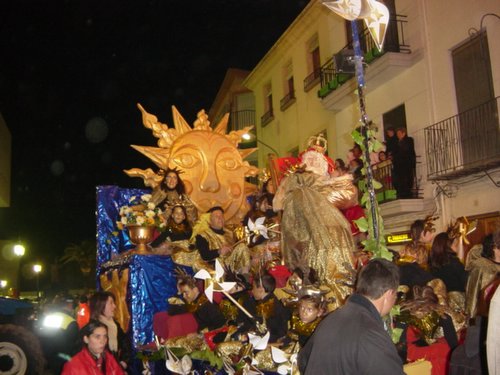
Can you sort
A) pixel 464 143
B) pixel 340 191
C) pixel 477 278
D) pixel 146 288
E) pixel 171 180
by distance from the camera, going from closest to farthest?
1. pixel 477 278
2. pixel 340 191
3. pixel 146 288
4. pixel 171 180
5. pixel 464 143

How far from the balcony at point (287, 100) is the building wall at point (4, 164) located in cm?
1157

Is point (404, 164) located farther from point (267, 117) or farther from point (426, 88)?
point (267, 117)

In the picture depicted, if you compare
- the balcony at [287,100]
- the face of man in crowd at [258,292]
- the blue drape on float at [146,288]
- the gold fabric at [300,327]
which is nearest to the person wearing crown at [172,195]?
the blue drape on float at [146,288]

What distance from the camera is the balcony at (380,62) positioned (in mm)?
14055

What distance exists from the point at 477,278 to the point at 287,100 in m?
16.8

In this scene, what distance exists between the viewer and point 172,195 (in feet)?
30.1

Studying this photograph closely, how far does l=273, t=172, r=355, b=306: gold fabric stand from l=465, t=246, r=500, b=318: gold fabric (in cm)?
117

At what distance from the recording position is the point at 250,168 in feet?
34.6

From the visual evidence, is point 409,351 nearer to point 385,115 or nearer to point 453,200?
point 453,200

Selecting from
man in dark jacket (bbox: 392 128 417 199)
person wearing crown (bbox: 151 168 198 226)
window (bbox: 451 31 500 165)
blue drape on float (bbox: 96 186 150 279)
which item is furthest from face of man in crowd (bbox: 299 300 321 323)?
man in dark jacket (bbox: 392 128 417 199)

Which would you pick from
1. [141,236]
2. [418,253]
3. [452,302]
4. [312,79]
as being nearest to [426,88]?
[312,79]

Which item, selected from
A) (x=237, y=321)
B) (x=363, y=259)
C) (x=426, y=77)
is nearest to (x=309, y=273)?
(x=363, y=259)

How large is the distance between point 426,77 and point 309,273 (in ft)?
30.0

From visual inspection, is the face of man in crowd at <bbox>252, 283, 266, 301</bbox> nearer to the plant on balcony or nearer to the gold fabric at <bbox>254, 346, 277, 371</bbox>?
the gold fabric at <bbox>254, 346, 277, 371</bbox>
